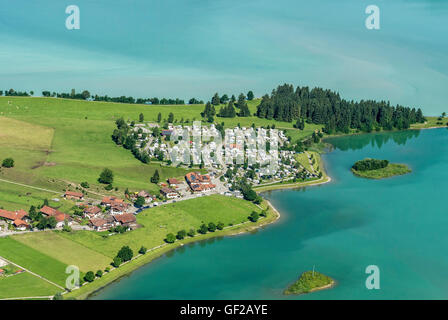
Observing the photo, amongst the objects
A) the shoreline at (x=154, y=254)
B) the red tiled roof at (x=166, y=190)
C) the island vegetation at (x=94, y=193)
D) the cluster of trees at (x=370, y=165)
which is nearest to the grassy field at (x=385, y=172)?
the cluster of trees at (x=370, y=165)

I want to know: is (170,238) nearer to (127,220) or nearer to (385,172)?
(127,220)

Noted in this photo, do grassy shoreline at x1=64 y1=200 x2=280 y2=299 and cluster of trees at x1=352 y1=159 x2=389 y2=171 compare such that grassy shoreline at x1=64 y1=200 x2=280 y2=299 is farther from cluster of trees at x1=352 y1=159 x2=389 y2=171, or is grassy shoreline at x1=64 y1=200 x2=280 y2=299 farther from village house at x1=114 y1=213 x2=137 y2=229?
cluster of trees at x1=352 y1=159 x2=389 y2=171

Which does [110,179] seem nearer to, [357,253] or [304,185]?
[304,185]

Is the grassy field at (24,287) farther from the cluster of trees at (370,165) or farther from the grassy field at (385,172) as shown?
the cluster of trees at (370,165)

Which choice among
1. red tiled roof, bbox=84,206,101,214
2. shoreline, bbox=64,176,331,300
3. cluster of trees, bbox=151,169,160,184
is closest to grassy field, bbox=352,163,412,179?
shoreline, bbox=64,176,331,300

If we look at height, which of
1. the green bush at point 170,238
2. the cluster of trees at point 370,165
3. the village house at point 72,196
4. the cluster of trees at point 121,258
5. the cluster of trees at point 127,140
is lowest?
the cluster of trees at point 121,258

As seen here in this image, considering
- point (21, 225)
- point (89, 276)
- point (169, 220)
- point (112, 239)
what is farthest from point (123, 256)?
point (21, 225)
